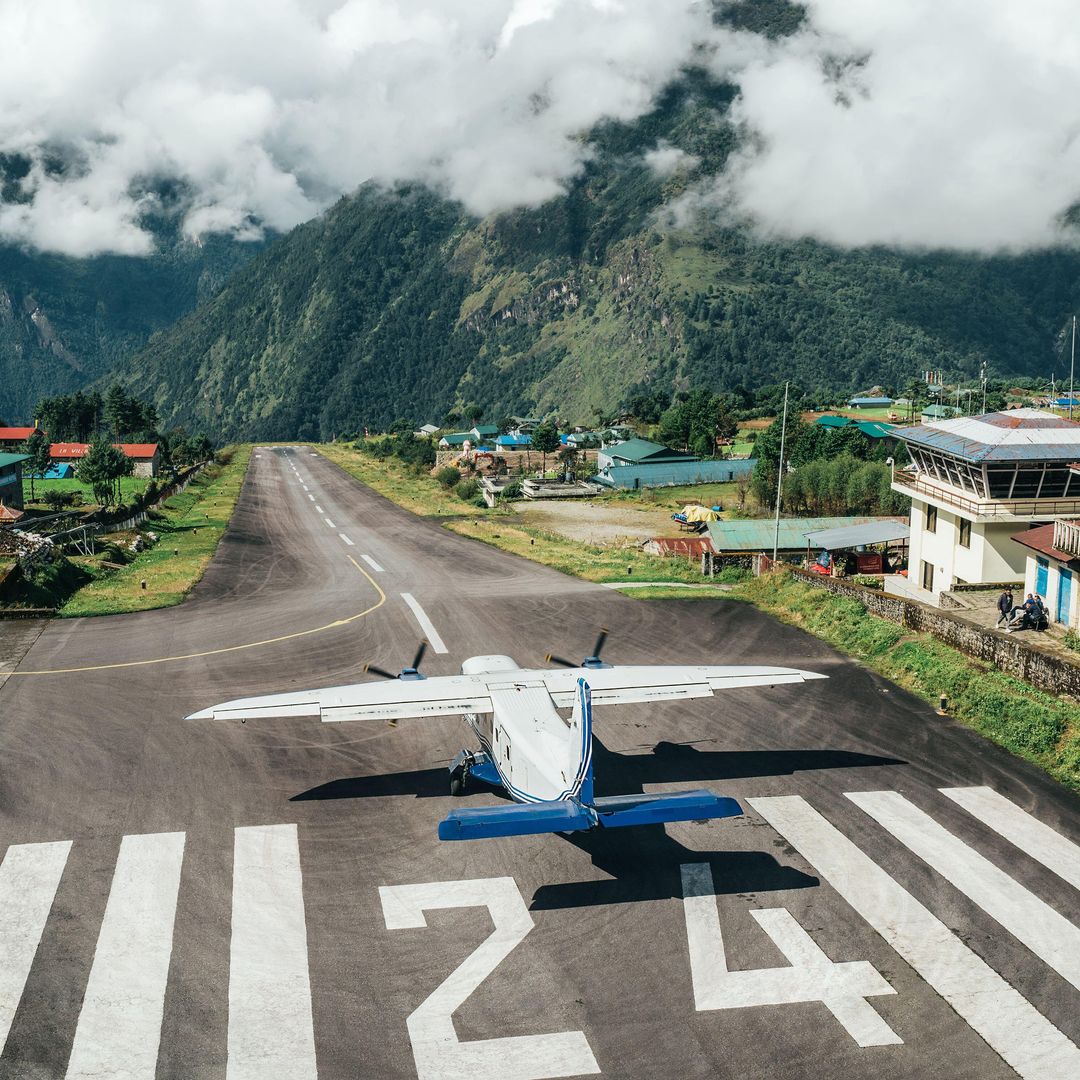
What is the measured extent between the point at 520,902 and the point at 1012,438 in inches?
1661

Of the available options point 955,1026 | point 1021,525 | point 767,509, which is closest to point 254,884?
point 955,1026

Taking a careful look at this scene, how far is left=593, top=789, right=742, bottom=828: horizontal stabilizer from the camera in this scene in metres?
23.1

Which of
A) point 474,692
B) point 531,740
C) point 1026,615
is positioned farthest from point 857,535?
point 531,740

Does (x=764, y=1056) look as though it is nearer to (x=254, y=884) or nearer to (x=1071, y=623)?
(x=254, y=884)

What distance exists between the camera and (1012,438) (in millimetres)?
54500

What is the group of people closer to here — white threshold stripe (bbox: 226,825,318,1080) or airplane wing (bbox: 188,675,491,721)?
airplane wing (bbox: 188,675,491,721)

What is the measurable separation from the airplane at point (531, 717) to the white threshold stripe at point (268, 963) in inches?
159

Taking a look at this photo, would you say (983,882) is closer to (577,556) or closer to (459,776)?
(459,776)

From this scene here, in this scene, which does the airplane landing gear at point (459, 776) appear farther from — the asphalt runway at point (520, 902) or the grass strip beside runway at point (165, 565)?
the grass strip beside runway at point (165, 565)

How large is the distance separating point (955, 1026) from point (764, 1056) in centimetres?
412

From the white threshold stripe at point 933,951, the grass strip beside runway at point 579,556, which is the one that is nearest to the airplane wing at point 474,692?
the white threshold stripe at point 933,951

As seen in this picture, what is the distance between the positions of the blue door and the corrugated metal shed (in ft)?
80.1

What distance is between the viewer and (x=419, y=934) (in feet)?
76.3

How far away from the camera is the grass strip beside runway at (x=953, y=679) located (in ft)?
111
